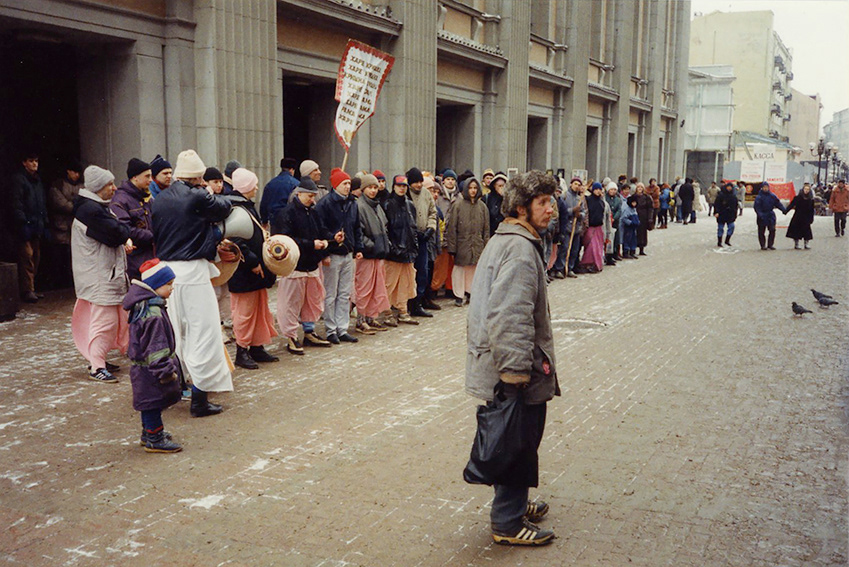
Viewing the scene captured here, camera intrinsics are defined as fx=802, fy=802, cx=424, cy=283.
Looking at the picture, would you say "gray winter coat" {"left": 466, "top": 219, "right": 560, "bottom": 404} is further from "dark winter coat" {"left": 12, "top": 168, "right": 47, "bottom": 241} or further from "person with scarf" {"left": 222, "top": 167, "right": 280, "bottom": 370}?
"dark winter coat" {"left": 12, "top": 168, "right": 47, "bottom": 241}

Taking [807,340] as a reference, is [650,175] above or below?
above

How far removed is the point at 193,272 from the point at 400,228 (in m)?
4.26

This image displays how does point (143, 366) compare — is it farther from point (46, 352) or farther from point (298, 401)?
point (46, 352)

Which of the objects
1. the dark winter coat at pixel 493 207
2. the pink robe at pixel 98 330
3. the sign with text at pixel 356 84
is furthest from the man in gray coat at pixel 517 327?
the dark winter coat at pixel 493 207

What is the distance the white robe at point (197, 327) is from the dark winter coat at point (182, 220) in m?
0.10

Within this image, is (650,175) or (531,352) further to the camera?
(650,175)

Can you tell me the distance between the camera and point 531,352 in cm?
406

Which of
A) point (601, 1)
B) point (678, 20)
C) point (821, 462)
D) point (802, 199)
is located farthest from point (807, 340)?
point (678, 20)

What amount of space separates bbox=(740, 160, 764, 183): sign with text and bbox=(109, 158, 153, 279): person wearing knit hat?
4740 cm

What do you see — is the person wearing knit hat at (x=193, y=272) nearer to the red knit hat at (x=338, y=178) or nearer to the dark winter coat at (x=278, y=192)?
the red knit hat at (x=338, y=178)

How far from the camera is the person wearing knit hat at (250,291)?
7.70 metres

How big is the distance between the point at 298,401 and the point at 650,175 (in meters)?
31.2

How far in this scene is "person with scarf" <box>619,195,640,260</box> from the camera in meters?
19.0

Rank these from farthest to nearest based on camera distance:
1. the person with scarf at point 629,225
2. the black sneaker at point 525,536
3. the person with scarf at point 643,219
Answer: the person with scarf at point 643,219, the person with scarf at point 629,225, the black sneaker at point 525,536
